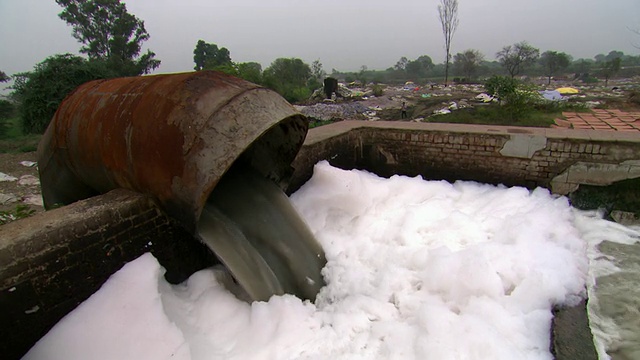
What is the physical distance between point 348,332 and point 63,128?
9.69ft

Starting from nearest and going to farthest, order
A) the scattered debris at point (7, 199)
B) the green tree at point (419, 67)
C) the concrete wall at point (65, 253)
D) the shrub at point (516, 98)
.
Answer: the concrete wall at point (65, 253), the scattered debris at point (7, 199), the shrub at point (516, 98), the green tree at point (419, 67)

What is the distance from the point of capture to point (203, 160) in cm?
230

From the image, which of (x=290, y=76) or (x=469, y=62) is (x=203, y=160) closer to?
(x=290, y=76)

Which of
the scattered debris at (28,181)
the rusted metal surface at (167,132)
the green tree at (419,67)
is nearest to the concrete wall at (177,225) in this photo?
the rusted metal surface at (167,132)

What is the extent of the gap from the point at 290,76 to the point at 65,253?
26.4m

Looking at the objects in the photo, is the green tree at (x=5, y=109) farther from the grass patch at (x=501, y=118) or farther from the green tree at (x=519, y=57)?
the green tree at (x=519, y=57)

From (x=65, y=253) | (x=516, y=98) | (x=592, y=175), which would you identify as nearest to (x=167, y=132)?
(x=65, y=253)

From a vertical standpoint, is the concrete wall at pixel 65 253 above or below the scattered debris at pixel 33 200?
above

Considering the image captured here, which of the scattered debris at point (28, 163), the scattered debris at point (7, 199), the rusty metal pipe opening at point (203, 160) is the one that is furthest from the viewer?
the scattered debris at point (28, 163)

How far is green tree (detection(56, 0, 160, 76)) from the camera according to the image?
60.6 feet

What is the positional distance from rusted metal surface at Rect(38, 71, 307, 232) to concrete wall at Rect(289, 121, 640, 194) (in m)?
1.85

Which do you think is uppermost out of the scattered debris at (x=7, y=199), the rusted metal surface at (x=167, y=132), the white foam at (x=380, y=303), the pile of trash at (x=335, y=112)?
the rusted metal surface at (x=167, y=132)

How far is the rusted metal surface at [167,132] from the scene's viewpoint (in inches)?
91.4

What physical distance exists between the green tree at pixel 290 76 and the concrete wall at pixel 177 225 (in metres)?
15.0
